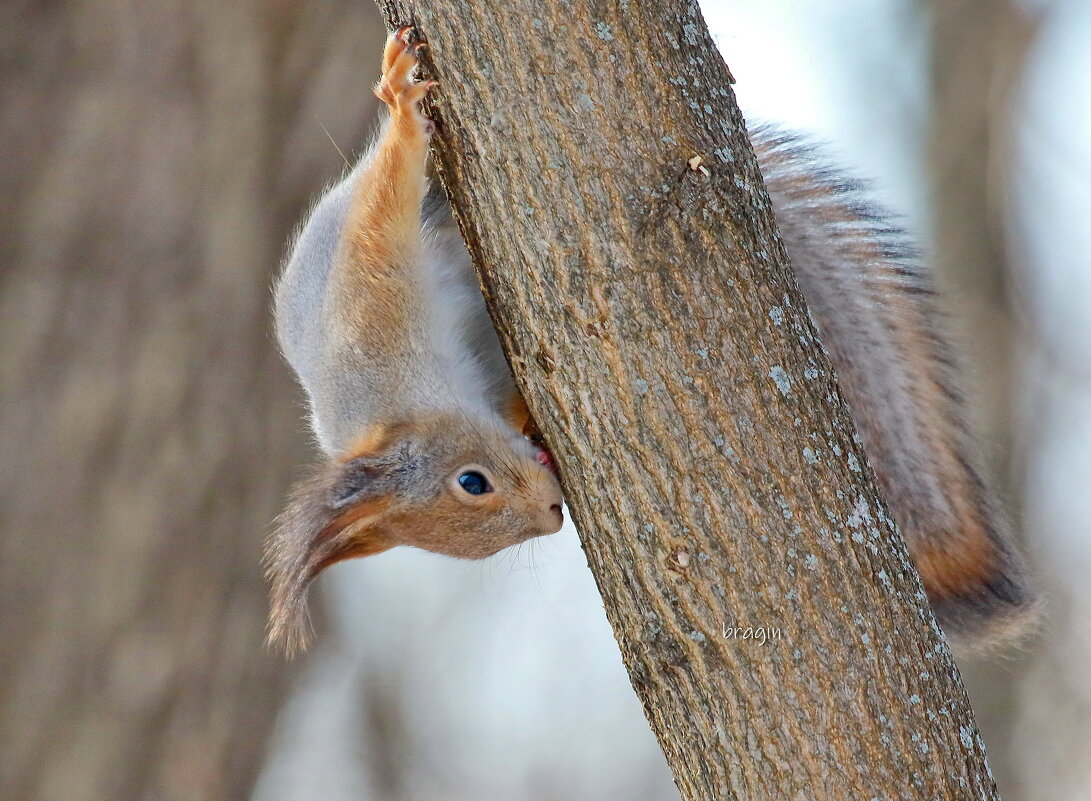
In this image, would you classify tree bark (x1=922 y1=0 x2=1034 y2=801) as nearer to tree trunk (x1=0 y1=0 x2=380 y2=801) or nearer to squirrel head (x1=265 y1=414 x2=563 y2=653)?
tree trunk (x1=0 y1=0 x2=380 y2=801)

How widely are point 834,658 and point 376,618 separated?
15.5 ft

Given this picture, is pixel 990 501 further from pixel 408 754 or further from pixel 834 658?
pixel 408 754

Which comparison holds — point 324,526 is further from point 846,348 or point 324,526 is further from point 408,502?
point 846,348

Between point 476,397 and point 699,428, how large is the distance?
3.48 feet

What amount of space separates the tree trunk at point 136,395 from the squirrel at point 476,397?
0.83 meters

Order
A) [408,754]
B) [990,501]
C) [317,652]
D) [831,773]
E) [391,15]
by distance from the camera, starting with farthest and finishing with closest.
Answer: [408,754] < [317,652] < [990,501] < [391,15] < [831,773]

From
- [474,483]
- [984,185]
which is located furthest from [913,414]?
[984,185]

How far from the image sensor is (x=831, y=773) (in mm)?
1573

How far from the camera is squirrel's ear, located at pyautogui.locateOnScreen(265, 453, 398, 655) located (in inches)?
95.9

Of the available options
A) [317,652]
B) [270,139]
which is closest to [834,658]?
[270,139]

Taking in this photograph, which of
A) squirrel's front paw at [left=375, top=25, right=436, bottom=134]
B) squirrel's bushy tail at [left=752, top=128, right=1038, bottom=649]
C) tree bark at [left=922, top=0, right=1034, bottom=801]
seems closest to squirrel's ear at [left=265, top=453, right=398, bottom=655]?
squirrel's front paw at [left=375, top=25, right=436, bottom=134]

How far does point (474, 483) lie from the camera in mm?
2494

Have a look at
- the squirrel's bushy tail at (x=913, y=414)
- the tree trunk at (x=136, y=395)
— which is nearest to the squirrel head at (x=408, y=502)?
the squirrel's bushy tail at (x=913, y=414)

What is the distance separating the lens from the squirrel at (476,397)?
7.79ft
